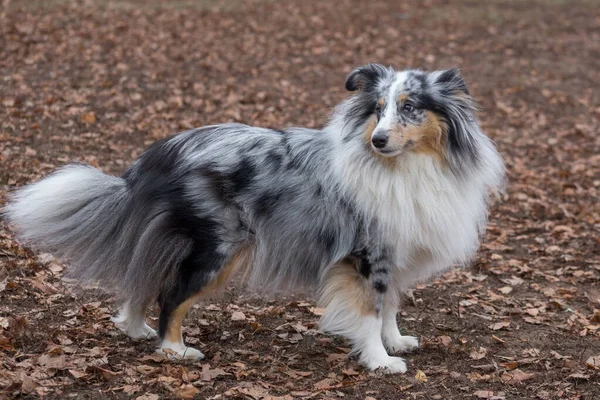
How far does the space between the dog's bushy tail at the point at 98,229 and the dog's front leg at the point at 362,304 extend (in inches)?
37.1

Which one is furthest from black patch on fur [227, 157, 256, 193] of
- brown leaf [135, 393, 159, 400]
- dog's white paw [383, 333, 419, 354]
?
dog's white paw [383, 333, 419, 354]

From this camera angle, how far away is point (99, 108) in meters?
10.7

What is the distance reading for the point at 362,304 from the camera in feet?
16.1

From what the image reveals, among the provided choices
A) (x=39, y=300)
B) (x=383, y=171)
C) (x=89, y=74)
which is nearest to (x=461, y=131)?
(x=383, y=171)

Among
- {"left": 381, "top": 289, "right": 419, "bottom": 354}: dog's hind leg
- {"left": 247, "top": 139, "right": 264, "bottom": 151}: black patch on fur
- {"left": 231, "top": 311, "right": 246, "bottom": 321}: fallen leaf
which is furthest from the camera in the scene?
{"left": 231, "top": 311, "right": 246, "bottom": 321}: fallen leaf

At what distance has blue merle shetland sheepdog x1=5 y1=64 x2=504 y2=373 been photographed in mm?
4840

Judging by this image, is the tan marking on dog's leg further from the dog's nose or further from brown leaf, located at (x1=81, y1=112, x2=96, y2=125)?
brown leaf, located at (x1=81, y1=112, x2=96, y2=125)

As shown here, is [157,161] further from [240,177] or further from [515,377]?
[515,377]

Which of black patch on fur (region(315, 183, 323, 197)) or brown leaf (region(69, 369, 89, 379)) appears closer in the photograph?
brown leaf (region(69, 369, 89, 379))

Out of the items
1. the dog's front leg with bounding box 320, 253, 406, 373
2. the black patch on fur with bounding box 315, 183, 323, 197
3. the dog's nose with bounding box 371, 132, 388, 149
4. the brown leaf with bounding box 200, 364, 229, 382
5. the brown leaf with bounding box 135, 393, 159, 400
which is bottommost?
the brown leaf with bounding box 200, 364, 229, 382

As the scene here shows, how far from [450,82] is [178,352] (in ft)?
7.76

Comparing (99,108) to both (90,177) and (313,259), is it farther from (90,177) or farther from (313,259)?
(313,259)

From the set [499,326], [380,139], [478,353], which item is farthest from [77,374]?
[499,326]

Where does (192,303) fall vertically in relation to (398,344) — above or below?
above
